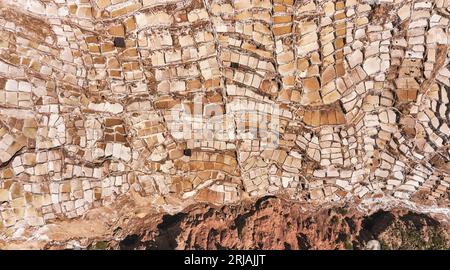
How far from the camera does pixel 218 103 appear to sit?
246 inches

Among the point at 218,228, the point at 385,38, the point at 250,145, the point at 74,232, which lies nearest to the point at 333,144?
the point at 250,145

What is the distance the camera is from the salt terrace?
5.89m

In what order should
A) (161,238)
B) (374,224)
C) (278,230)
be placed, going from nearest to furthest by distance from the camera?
(161,238)
(278,230)
(374,224)

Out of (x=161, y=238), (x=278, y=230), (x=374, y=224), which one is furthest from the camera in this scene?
(x=374, y=224)

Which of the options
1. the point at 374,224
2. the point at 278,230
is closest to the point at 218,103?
the point at 278,230

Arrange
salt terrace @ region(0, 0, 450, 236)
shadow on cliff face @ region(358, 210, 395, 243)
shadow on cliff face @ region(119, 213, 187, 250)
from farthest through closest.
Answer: shadow on cliff face @ region(358, 210, 395, 243) → shadow on cliff face @ region(119, 213, 187, 250) → salt terrace @ region(0, 0, 450, 236)

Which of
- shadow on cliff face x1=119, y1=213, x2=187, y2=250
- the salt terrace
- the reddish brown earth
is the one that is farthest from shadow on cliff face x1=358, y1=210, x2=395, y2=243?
shadow on cliff face x1=119, y1=213, x2=187, y2=250

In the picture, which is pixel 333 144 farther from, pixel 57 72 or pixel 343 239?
pixel 57 72

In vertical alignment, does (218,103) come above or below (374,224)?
above

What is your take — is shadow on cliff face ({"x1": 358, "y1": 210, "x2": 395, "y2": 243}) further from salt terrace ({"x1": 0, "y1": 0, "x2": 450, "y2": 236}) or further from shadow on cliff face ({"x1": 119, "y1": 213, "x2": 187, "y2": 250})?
shadow on cliff face ({"x1": 119, "y1": 213, "x2": 187, "y2": 250})

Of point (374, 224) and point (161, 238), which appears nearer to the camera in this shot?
point (161, 238)

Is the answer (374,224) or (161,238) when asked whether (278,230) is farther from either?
(161,238)

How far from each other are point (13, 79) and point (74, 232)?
2.59 m

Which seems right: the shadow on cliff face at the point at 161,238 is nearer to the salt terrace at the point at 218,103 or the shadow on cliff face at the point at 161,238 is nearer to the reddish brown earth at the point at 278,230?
the reddish brown earth at the point at 278,230
